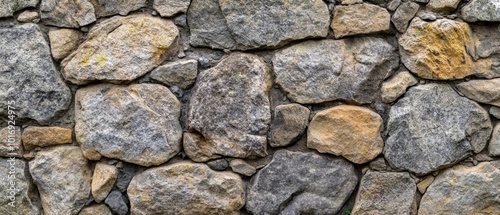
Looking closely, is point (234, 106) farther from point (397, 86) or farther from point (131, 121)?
point (397, 86)

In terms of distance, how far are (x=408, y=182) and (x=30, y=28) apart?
1865mm

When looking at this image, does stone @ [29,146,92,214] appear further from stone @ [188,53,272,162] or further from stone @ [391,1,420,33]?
stone @ [391,1,420,33]

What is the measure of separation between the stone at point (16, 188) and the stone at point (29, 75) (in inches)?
10.1

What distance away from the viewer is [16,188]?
235 centimetres

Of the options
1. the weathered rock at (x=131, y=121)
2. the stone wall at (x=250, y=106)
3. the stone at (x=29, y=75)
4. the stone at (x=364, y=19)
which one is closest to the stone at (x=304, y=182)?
the stone wall at (x=250, y=106)

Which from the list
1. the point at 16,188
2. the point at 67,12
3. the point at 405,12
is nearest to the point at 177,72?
the point at 67,12

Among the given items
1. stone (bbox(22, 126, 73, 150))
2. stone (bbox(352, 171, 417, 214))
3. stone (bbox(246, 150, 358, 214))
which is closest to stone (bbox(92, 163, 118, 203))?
stone (bbox(22, 126, 73, 150))

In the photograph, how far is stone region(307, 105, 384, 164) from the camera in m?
2.24

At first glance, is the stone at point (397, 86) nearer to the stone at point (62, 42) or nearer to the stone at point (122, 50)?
the stone at point (122, 50)

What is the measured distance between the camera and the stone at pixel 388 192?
2271 mm

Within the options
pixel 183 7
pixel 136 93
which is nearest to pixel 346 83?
pixel 183 7

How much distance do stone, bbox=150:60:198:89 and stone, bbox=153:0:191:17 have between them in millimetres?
228

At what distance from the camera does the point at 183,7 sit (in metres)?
2.28

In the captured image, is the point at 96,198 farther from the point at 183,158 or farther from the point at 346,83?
the point at 346,83
